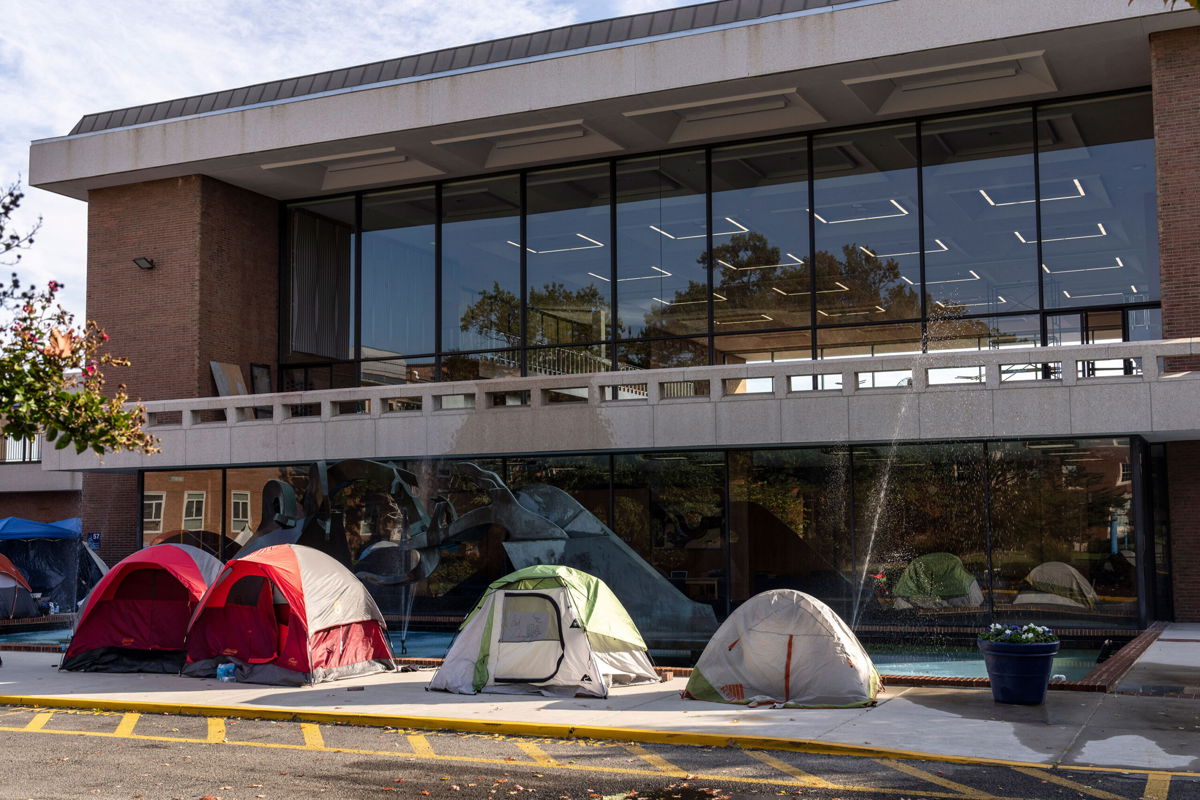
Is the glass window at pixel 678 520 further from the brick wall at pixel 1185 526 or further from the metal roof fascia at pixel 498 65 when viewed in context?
the metal roof fascia at pixel 498 65

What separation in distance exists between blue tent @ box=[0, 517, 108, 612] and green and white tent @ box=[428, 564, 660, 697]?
19469 mm

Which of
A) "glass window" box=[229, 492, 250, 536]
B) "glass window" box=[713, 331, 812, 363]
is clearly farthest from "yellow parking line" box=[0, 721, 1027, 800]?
"glass window" box=[713, 331, 812, 363]

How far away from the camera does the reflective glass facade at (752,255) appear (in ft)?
75.0

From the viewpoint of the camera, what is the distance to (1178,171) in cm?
2053

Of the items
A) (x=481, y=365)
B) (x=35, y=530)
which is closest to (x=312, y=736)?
(x=481, y=365)

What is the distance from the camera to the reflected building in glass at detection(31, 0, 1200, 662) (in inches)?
810

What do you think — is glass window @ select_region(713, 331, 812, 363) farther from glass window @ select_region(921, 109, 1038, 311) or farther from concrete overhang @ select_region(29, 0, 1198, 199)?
concrete overhang @ select_region(29, 0, 1198, 199)

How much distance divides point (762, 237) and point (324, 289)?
10.9 metres

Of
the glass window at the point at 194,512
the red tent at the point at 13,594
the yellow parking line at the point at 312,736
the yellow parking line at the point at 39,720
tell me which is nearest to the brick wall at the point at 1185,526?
the yellow parking line at the point at 312,736

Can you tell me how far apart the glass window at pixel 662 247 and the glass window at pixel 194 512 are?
995 cm

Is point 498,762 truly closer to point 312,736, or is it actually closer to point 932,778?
point 312,736

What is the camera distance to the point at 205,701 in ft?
47.6

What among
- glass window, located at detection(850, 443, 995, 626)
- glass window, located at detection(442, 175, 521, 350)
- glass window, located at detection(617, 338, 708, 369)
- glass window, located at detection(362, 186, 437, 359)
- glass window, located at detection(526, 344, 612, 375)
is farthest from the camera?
glass window, located at detection(362, 186, 437, 359)

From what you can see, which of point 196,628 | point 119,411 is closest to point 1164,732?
point 119,411
